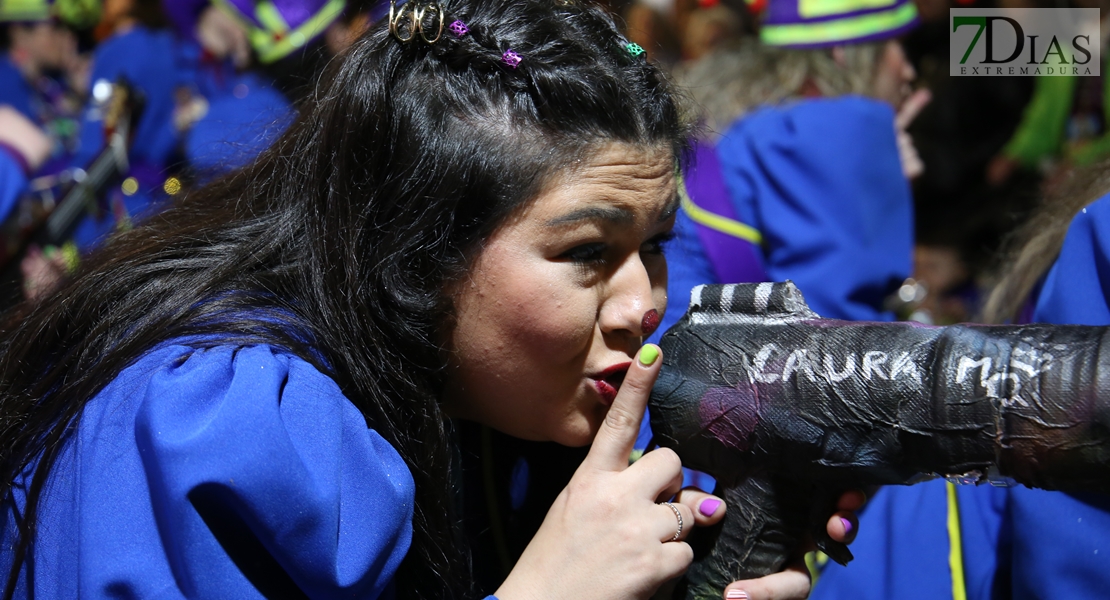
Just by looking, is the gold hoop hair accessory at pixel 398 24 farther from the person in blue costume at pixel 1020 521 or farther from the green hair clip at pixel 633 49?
the person in blue costume at pixel 1020 521

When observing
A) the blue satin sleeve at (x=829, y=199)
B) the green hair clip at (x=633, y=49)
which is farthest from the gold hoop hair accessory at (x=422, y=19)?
the blue satin sleeve at (x=829, y=199)

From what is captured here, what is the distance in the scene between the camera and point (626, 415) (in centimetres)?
136

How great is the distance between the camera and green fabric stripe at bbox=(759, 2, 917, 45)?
130 inches

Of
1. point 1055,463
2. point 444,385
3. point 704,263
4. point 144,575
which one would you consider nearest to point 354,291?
point 444,385

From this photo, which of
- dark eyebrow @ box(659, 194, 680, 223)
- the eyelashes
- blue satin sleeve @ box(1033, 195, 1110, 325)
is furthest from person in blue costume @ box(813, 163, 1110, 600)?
the eyelashes

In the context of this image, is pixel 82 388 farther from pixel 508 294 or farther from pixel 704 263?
pixel 704 263

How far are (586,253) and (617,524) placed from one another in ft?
1.30

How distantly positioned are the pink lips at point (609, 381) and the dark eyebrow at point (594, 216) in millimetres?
226

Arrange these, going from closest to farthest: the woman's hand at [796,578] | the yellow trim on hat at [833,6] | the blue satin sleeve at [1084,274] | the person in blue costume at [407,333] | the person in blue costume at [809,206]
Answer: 1. the person in blue costume at [407,333]
2. the woman's hand at [796,578]
3. the blue satin sleeve at [1084,274]
4. the person in blue costume at [809,206]
5. the yellow trim on hat at [833,6]

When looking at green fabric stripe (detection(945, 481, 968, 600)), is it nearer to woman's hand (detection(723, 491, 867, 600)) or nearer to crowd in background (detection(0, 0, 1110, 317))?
woman's hand (detection(723, 491, 867, 600))

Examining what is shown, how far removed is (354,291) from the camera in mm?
1376

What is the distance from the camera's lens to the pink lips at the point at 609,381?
4.66ft

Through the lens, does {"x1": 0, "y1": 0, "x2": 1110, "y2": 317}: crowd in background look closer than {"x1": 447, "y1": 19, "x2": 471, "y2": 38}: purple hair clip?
No

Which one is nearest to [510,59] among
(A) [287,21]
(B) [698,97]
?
(B) [698,97]
